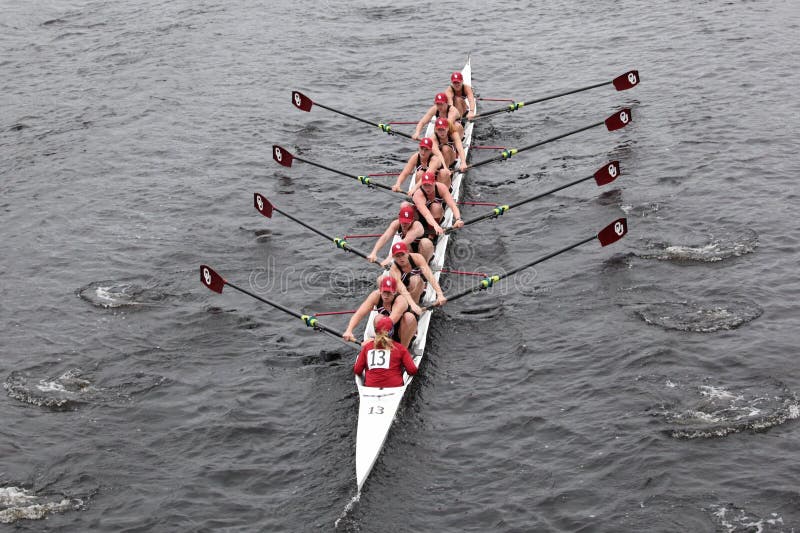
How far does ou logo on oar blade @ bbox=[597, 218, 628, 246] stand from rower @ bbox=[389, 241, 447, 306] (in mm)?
4508

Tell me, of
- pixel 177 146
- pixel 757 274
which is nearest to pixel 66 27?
pixel 177 146

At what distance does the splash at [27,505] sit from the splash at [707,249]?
13.8m

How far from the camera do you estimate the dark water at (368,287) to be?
48.8 feet

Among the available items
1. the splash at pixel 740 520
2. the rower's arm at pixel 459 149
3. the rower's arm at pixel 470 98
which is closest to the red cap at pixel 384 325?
the splash at pixel 740 520

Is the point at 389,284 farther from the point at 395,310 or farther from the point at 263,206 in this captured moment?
the point at 263,206

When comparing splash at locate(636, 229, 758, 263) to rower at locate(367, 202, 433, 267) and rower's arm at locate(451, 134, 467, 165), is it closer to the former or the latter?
rower at locate(367, 202, 433, 267)

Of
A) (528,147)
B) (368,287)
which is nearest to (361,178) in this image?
(368,287)

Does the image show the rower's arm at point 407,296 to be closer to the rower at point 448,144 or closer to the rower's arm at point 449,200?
the rower's arm at point 449,200

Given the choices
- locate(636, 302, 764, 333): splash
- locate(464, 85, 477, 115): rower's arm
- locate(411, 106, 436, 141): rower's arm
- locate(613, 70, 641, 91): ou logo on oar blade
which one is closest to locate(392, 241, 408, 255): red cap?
locate(636, 302, 764, 333): splash

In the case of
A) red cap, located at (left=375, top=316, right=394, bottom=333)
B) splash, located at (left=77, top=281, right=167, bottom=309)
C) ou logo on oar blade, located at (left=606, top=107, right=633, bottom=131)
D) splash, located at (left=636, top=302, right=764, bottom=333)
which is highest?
ou logo on oar blade, located at (left=606, top=107, right=633, bottom=131)

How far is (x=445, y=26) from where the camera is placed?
39.9 metres

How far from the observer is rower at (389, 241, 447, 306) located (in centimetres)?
1853

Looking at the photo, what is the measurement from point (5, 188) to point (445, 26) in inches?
818

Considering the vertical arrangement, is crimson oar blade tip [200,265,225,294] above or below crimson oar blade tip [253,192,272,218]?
below
